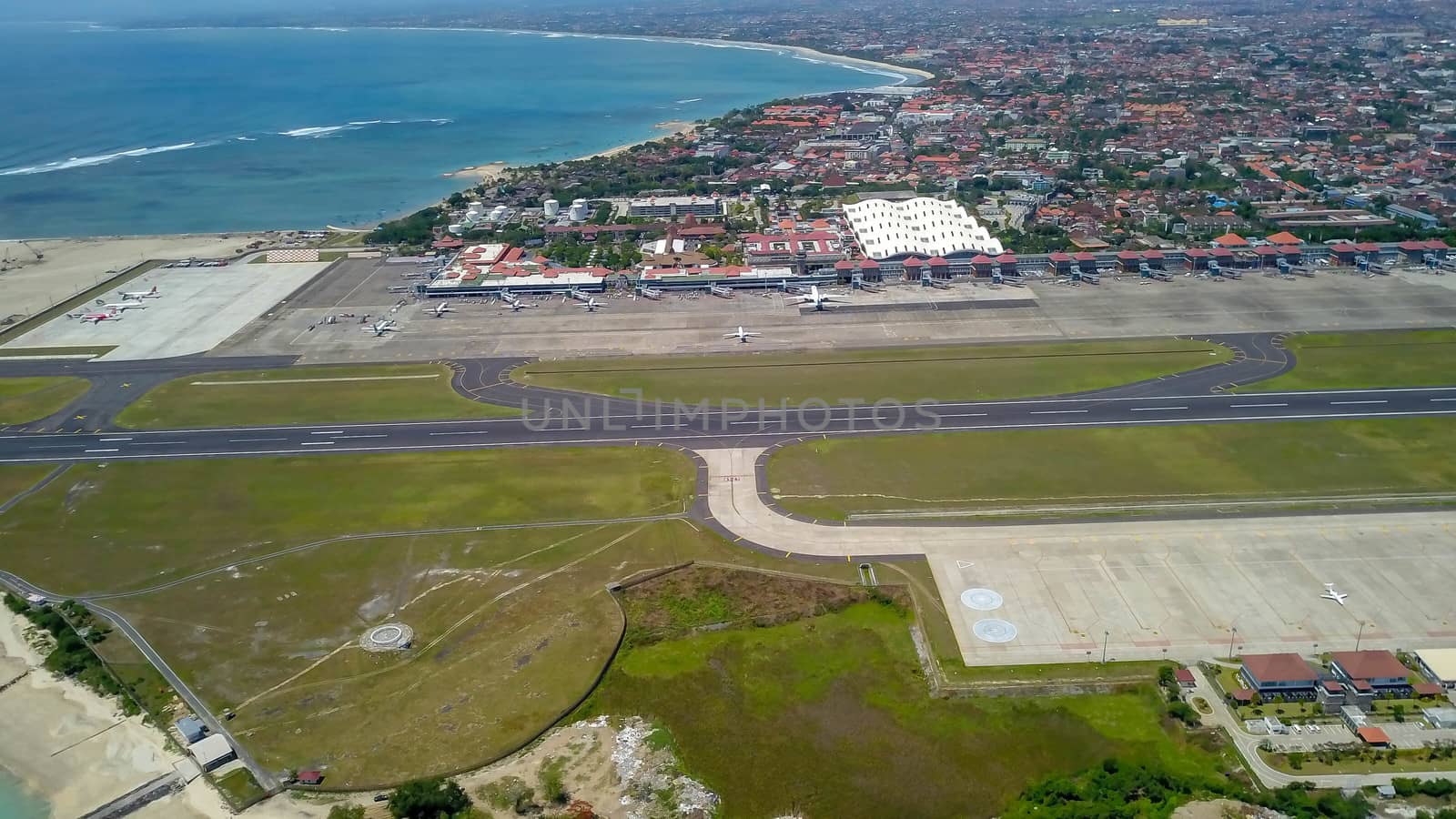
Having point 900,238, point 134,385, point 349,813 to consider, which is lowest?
point 349,813

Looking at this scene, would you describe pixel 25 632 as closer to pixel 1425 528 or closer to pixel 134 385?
pixel 134 385

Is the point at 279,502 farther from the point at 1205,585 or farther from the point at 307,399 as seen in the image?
the point at 1205,585

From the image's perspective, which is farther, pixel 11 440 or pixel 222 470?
pixel 11 440

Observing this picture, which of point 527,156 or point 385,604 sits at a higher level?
point 527,156

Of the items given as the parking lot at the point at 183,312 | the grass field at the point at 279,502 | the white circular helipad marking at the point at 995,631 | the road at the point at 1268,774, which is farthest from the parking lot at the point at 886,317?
the road at the point at 1268,774

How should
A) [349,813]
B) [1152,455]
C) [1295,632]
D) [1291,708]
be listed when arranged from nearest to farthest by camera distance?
[349,813], [1291,708], [1295,632], [1152,455]

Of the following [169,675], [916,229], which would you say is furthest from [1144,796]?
[916,229]

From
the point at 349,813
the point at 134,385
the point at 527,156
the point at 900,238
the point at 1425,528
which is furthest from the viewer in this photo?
the point at 527,156

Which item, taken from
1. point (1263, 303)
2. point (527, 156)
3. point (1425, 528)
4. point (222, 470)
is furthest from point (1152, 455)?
point (527, 156)
